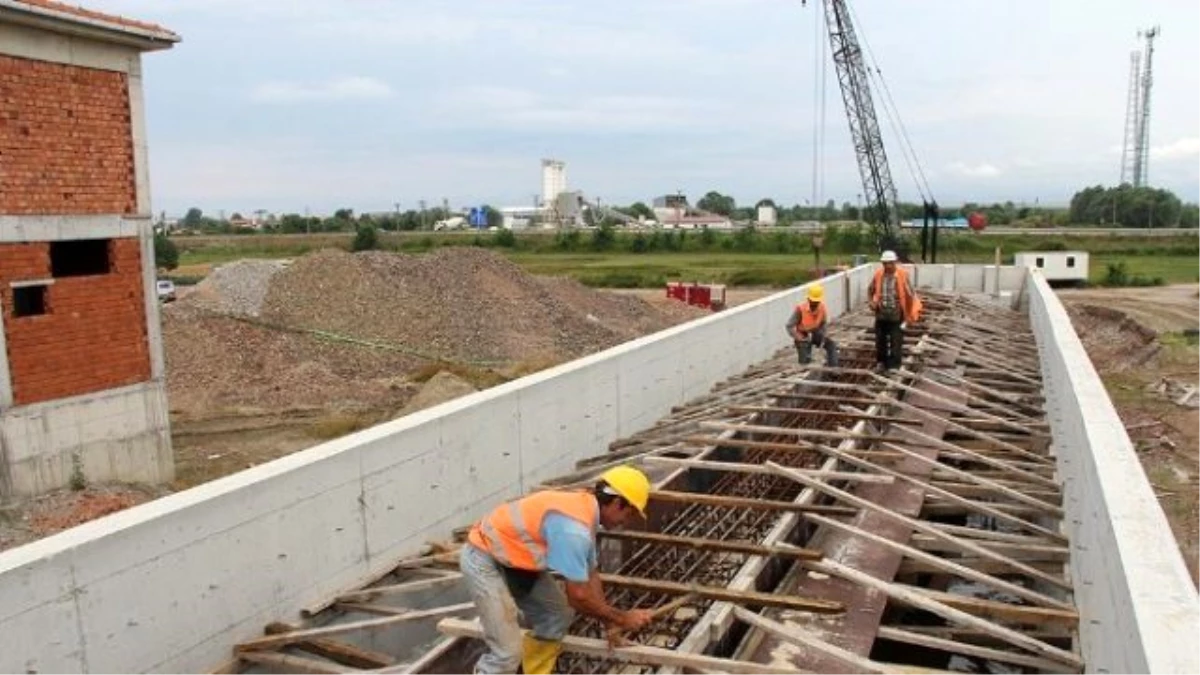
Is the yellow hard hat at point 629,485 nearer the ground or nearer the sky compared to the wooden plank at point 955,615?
nearer the sky

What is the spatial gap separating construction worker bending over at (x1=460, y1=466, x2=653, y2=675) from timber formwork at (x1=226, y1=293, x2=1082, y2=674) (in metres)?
0.47

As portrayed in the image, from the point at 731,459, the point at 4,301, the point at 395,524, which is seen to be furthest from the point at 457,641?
the point at 4,301

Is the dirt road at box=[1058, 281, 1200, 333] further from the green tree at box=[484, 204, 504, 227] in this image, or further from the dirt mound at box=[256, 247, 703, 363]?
the green tree at box=[484, 204, 504, 227]

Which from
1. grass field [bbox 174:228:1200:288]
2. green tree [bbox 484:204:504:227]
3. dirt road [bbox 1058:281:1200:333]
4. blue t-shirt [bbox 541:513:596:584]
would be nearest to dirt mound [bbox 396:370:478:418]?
blue t-shirt [bbox 541:513:596:584]

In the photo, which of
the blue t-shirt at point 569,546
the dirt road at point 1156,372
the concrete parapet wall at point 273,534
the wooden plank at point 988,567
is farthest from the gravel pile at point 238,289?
the blue t-shirt at point 569,546

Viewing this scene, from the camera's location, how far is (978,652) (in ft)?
19.8

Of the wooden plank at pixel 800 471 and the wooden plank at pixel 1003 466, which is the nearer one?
the wooden plank at pixel 800 471

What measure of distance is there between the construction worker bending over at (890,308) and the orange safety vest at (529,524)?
938cm

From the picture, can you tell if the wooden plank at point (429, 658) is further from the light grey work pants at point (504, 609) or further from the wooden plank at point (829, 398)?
the wooden plank at point (829, 398)

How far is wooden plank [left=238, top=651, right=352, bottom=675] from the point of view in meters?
Answer: 5.99

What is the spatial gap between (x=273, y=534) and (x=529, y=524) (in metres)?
2.81

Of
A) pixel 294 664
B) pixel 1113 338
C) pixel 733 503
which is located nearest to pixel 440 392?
pixel 733 503

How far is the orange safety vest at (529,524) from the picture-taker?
15.0 feet

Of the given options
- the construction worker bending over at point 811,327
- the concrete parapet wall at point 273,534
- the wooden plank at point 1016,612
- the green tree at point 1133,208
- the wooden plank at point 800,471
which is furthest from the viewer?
the green tree at point 1133,208
